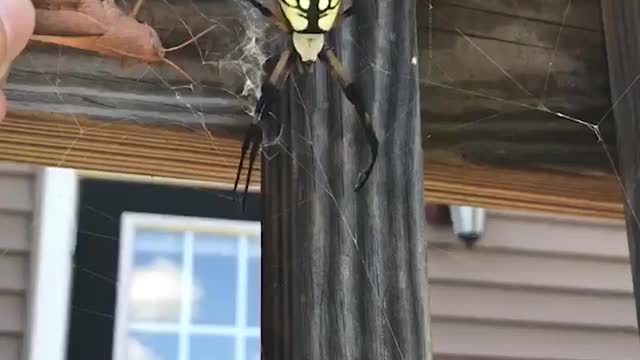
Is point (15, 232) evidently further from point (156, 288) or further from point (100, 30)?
point (100, 30)

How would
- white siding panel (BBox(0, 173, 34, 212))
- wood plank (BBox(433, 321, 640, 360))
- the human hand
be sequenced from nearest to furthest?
1. the human hand
2. white siding panel (BBox(0, 173, 34, 212))
3. wood plank (BBox(433, 321, 640, 360))

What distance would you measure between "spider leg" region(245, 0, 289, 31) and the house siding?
1593mm

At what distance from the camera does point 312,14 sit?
110 centimetres

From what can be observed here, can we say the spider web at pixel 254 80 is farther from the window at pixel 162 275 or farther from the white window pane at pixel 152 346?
the white window pane at pixel 152 346

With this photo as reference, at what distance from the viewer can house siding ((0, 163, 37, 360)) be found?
2.68 m

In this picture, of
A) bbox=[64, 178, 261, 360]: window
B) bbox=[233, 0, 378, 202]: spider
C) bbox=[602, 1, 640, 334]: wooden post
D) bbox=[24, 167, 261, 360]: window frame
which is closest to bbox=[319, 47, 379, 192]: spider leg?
bbox=[233, 0, 378, 202]: spider

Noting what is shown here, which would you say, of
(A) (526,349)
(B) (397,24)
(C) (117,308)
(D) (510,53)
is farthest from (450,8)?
(A) (526,349)

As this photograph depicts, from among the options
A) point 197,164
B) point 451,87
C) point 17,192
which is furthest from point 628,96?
point 17,192

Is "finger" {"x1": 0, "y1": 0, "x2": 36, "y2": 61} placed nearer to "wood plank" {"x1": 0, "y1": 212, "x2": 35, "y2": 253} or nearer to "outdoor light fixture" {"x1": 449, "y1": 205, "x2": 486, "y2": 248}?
"wood plank" {"x1": 0, "y1": 212, "x2": 35, "y2": 253}

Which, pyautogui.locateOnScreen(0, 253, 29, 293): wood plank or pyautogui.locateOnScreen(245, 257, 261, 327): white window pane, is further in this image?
pyautogui.locateOnScreen(245, 257, 261, 327): white window pane

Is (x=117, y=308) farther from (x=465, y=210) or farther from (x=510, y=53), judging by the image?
(x=510, y=53)

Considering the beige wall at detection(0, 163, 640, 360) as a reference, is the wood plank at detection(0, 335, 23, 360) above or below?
below

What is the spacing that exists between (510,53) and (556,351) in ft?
6.49

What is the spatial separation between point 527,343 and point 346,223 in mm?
2211
